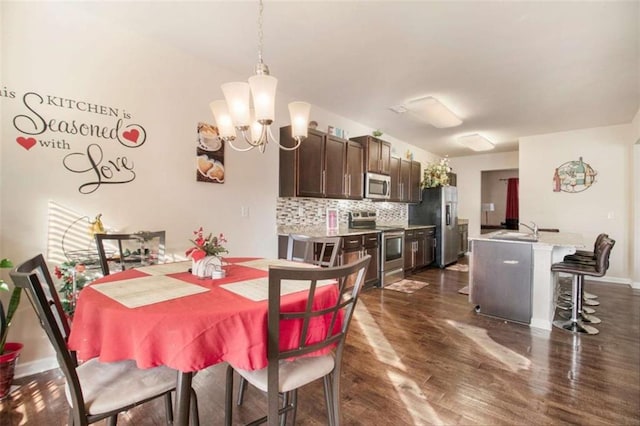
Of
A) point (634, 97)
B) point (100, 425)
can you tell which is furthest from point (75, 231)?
point (634, 97)

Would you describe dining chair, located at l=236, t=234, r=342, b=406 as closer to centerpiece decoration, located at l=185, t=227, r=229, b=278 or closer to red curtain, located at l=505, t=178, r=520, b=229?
centerpiece decoration, located at l=185, t=227, r=229, b=278

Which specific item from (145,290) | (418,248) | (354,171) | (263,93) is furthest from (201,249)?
(418,248)

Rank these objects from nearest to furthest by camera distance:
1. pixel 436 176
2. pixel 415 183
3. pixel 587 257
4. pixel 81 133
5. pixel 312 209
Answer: pixel 81 133
pixel 587 257
pixel 312 209
pixel 415 183
pixel 436 176

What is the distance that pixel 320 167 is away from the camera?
4.10 metres

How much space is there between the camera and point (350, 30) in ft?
8.20

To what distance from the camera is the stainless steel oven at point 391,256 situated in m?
4.63

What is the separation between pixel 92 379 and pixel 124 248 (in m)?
1.49

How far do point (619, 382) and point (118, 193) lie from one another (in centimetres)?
396

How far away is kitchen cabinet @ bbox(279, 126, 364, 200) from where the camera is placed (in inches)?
151

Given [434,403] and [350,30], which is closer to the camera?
[434,403]

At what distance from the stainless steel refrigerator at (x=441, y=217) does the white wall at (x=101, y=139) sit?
Answer: 14.0 ft

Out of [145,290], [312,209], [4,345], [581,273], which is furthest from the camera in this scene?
[312,209]

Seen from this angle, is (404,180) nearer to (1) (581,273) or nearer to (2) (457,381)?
(1) (581,273)

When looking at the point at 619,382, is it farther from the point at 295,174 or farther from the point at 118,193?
the point at 118,193
